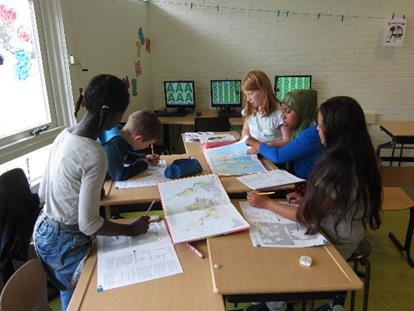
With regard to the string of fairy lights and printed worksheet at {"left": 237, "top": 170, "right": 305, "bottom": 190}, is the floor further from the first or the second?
the string of fairy lights

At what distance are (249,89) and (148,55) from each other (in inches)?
87.5

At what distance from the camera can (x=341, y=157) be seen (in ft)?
4.19

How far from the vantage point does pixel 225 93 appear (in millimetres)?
4184

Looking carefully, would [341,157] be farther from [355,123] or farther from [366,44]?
[366,44]

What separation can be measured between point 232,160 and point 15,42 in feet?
5.18

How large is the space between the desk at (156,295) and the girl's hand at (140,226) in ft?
0.69

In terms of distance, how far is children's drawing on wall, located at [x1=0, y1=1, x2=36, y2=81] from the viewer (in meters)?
2.03

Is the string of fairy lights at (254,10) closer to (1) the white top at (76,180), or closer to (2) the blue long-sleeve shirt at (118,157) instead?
(2) the blue long-sleeve shirt at (118,157)

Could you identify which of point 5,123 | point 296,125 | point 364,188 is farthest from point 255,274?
point 5,123

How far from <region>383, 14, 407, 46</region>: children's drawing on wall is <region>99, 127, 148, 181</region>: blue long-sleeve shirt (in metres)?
3.57

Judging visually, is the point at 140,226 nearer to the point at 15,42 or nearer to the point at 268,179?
the point at 268,179

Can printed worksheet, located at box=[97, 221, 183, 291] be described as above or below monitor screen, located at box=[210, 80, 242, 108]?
below

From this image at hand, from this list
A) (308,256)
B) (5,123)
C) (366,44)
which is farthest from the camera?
(366,44)

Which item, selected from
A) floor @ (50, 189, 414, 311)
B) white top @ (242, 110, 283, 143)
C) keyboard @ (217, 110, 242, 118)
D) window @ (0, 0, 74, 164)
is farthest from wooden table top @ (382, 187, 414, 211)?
window @ (0, 0, 74, 164)
